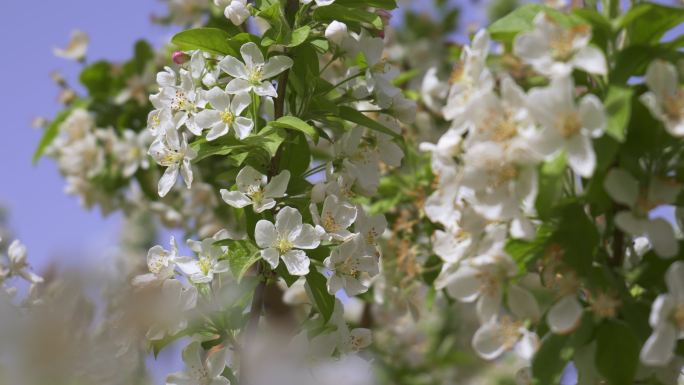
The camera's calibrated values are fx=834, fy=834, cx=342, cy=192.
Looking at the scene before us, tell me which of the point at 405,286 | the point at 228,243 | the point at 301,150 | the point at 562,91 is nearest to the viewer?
the point at 562,91

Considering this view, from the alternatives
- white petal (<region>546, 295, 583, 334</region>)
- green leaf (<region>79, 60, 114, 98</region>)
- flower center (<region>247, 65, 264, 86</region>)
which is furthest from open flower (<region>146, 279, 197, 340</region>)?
green leaf (<region>79, 60, 114, 98</region>)

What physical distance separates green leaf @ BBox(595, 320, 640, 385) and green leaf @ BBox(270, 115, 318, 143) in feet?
1.79

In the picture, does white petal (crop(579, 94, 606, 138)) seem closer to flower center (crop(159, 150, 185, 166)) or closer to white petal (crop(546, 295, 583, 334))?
white petal (crop(546, 295, 583, 334))

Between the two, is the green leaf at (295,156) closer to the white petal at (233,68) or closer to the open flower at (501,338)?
the white petal at (233,68)

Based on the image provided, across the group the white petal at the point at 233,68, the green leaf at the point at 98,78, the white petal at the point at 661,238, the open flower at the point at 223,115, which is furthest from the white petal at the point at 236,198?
the green leaf at the point at 98,78

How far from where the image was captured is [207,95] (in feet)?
4.67

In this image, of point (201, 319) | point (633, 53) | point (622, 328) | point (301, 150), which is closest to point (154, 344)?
point (201, 319)

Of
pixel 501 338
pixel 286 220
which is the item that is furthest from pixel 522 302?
pixel 286 220

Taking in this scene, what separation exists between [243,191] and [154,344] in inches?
12.3

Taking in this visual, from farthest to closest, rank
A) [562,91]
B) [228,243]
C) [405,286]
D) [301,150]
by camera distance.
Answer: [405,286] < [301,150] < [228,243] < [562,91]

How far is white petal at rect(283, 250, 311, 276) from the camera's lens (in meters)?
1.36

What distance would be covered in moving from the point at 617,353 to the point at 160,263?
30.2 inches

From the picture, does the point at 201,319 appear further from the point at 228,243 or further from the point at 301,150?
the point at 301,150

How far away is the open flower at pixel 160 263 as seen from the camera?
1422 millimetres
